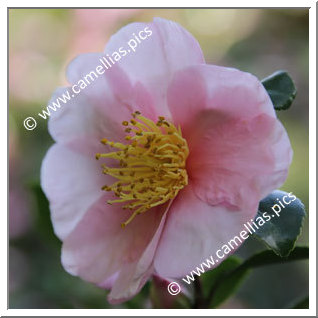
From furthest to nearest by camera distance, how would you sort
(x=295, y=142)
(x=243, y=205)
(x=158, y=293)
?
(x=295, y=142), (x=158, y=293), (x=243, y=205)

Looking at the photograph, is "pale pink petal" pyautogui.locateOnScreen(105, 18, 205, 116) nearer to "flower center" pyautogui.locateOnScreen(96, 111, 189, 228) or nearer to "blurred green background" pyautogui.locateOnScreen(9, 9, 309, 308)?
"flower center" pyautogui.locateOnScreen(96, 111, 189, 228)

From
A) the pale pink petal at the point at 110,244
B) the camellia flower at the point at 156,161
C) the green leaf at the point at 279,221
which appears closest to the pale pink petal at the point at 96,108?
the camellia flower at the point at 156,161

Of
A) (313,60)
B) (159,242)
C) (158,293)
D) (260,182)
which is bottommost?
(158,293)

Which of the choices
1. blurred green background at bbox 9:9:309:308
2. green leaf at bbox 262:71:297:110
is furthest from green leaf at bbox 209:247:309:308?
blurred green background at bbox 9:9:309:308

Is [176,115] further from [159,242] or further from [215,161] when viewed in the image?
[159,242]

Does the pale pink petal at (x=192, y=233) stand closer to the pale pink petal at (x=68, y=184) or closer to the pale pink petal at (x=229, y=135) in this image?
the pale pink petal at (x=229, y=135)

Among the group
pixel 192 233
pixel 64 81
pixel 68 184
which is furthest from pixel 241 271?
pixel 64 81

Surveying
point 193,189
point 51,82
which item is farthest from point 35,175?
point 193,189
